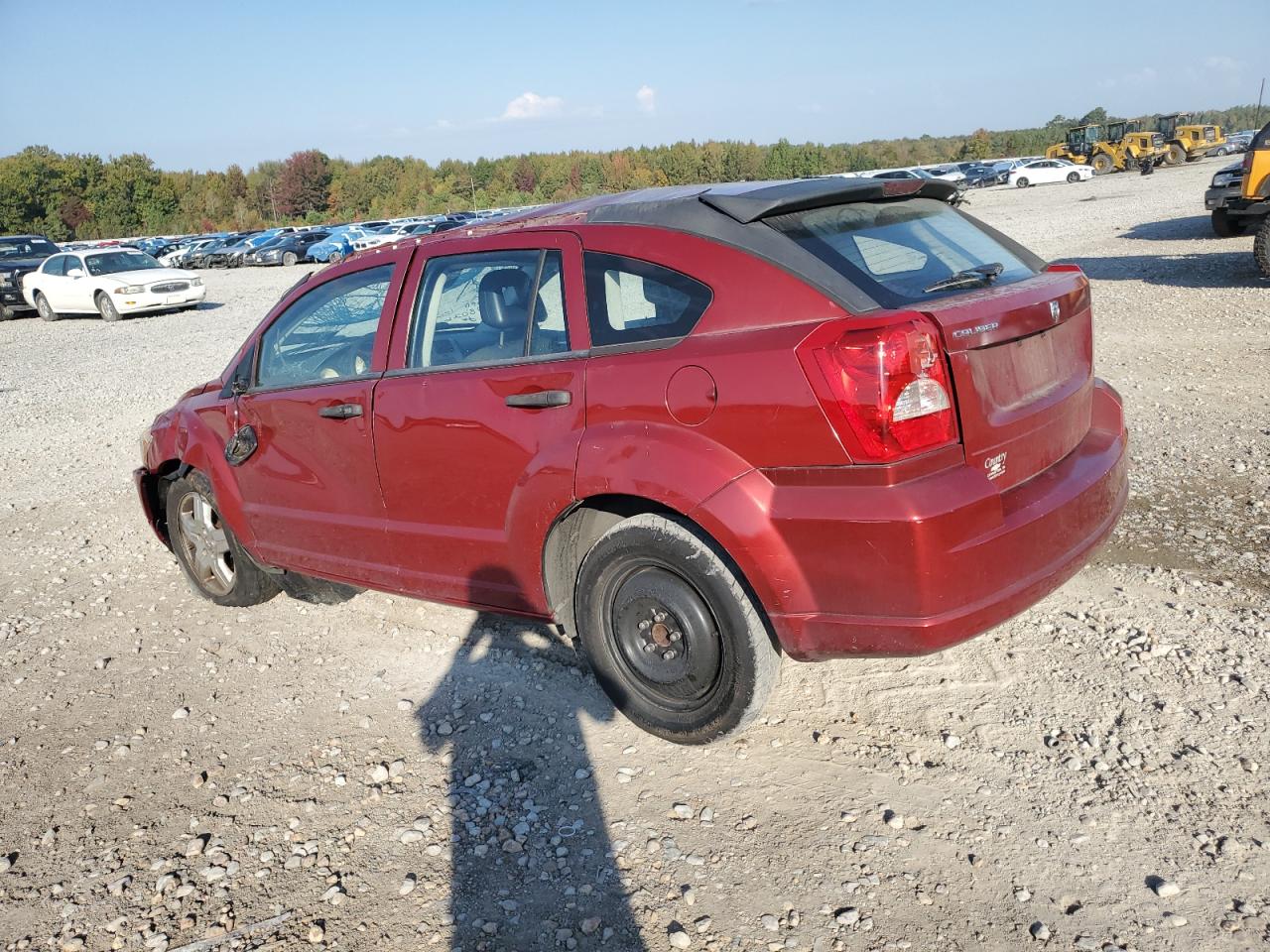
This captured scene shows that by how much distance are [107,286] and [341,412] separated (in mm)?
19909

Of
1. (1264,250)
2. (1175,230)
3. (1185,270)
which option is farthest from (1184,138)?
(1264,250)

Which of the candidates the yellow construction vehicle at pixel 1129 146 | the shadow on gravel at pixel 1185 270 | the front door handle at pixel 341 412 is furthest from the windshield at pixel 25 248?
the yellow construction vehicle at pixel 1129 146

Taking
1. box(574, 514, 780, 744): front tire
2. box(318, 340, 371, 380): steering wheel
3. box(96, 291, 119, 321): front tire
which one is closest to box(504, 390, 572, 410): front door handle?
box(574, 514, 780, 744): front tire

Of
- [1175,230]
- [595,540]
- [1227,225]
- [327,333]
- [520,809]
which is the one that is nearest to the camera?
[520,809]

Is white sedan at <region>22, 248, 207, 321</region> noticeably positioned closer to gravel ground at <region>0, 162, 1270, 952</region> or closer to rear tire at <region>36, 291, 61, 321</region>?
rear tire at <region>36, 291, 61, 321</region>

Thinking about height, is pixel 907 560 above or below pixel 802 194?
below

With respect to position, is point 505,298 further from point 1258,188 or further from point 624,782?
point 1258,188

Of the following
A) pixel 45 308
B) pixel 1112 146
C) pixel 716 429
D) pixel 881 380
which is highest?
pixel 1112 146

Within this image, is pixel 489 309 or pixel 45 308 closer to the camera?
pixel 489 309

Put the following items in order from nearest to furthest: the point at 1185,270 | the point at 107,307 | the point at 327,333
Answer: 1. the point at 327,333
2. the point at 1185,270
3. the point at 107,307

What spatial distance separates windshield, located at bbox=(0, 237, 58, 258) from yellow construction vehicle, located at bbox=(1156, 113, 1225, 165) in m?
47.5

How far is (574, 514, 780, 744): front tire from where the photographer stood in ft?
10.2

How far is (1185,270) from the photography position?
1374 cm

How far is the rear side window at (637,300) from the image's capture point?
10.3ft
